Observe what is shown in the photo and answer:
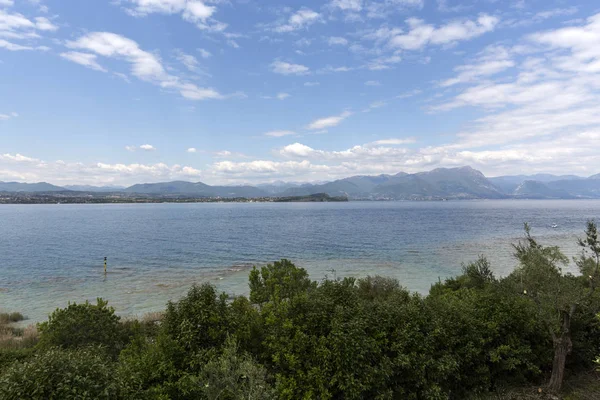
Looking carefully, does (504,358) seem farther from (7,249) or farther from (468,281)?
(7,249)

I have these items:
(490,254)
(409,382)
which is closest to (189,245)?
(490,254)

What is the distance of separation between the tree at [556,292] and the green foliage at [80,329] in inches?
801

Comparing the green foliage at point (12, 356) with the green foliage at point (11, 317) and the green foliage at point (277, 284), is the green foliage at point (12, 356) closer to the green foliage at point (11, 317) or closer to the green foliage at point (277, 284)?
the green foliage at point (277, 284)

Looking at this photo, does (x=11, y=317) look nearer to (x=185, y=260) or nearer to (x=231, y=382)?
(x=185, y=260)

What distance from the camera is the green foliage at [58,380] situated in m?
7.70

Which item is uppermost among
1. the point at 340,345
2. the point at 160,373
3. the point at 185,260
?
the point at 340,345

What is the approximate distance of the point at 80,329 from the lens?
1477 cm

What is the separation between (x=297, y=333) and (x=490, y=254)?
60.6 metres

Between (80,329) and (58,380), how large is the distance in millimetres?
8017

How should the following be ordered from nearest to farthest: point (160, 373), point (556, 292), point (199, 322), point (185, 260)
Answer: point (160, 373) < point (199, 322) < point (556, 292) < point (185, 260)

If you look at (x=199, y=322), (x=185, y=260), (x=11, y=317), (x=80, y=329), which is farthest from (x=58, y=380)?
(x=185, y=260)

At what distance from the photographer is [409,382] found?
12.8 metres

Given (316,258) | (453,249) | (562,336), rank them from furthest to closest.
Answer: (453,249) < (316,258) < (562,336)

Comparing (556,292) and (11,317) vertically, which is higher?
(556,292)
